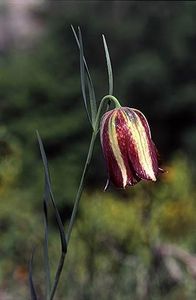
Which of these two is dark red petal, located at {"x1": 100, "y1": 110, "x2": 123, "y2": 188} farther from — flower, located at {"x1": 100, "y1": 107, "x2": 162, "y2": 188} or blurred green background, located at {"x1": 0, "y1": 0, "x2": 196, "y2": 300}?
blurred green background, located at {"x1": 0, "y1": 0, "x2": 196, "y2": 300}

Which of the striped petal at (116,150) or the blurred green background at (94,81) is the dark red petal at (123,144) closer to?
the striped petal at (116,150)

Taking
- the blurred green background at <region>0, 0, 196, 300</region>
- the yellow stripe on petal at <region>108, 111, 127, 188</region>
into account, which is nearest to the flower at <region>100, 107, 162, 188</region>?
the yellow stripe on petal at <region>108, 111, 127, 188</region>

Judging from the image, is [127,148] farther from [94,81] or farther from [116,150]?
[94,81]

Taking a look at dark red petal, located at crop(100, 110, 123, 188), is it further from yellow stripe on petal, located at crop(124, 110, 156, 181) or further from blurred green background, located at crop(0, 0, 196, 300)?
blurred green background, located at crop(0, 0, 196, 300)

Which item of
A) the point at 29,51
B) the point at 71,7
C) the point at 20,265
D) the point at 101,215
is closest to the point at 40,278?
the point at 20,265

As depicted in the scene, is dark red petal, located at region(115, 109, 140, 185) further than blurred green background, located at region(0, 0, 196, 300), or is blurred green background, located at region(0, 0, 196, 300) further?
blurred green background, located at region(0, 0, 196, 300)

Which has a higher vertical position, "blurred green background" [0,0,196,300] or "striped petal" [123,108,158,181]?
"striped petal" [123,108,158,181]

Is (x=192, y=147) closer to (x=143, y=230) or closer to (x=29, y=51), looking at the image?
(x=29, y=51)

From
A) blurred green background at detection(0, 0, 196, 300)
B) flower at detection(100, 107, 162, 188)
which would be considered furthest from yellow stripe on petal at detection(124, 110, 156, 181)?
blurred green background at detection(0, 0, 196, 300)
